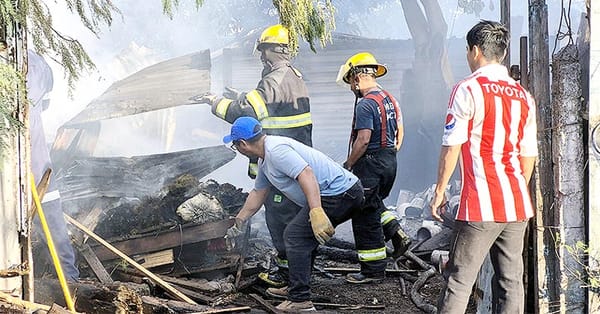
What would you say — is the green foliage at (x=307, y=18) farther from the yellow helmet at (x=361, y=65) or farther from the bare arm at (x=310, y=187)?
the yellow helmet at (x=361, y=65)

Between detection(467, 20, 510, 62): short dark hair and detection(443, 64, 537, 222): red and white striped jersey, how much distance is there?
0.11 meters

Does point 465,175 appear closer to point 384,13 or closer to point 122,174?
point 122,174

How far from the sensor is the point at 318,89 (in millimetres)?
14734

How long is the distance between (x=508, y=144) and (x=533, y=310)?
1.27 metres

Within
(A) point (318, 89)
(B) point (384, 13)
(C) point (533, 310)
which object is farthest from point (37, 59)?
(B) point (384, 13)

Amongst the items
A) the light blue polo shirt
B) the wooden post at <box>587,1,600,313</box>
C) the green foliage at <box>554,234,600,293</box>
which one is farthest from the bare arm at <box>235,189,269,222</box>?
the wooden post at <box>587,1,600,313</box>

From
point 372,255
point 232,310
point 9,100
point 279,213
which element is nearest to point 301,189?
point 279,213

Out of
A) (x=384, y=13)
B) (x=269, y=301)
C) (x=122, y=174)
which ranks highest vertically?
(x=384, y=13)

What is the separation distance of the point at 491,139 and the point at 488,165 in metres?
0.15

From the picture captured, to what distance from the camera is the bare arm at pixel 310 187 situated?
498 centimetres

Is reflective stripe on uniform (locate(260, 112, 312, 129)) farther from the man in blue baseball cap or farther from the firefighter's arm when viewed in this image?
the man in blue baseball cap

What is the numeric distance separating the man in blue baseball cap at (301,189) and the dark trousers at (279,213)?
44 cm

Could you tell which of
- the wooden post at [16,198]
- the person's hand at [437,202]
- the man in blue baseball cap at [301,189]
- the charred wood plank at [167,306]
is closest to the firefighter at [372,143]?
the man in blue baseball cap at [301,189]

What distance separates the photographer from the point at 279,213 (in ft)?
20.4
